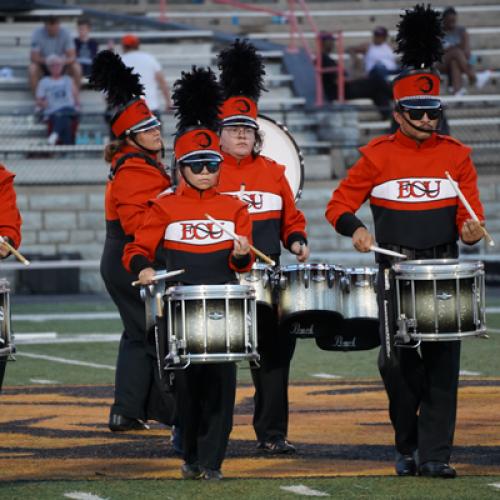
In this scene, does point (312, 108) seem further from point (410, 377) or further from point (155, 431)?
point (410, 377)

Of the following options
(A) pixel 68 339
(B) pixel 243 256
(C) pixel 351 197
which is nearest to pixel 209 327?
(B) pixel 243 256

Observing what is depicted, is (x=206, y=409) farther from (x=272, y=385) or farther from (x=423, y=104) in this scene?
(x=423, y=104)

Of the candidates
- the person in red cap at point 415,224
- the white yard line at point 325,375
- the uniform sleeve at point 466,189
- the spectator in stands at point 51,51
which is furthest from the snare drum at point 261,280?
the spectator in stands at point 51,51

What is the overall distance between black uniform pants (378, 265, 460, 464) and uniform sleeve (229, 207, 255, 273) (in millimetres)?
615

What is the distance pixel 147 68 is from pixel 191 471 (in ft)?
40.1

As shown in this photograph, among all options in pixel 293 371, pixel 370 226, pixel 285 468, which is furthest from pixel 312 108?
pixel 285 468

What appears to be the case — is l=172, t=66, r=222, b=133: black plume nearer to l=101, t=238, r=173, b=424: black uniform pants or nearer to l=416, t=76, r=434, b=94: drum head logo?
l=416, t=76, r=434, b=94: drum head logo

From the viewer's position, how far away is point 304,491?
6.77 m

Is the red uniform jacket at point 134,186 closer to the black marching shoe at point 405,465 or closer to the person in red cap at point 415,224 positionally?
the person in red cap at point 415,224

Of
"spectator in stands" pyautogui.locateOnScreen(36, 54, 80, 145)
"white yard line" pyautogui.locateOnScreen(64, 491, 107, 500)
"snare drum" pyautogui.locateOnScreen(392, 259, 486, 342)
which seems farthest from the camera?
"spectator in stands" pyautogui.locateOnScreen(36, 54, 80, 145)

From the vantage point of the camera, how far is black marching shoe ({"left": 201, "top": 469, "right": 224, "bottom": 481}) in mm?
7145

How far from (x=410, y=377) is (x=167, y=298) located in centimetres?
118

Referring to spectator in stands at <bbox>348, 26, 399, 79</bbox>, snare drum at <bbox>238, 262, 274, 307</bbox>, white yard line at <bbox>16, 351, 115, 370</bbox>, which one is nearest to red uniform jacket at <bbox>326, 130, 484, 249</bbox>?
snare drum at <bbox>238, 262, 274, 307</bbox>

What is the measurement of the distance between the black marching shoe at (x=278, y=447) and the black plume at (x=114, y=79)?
1.92m
